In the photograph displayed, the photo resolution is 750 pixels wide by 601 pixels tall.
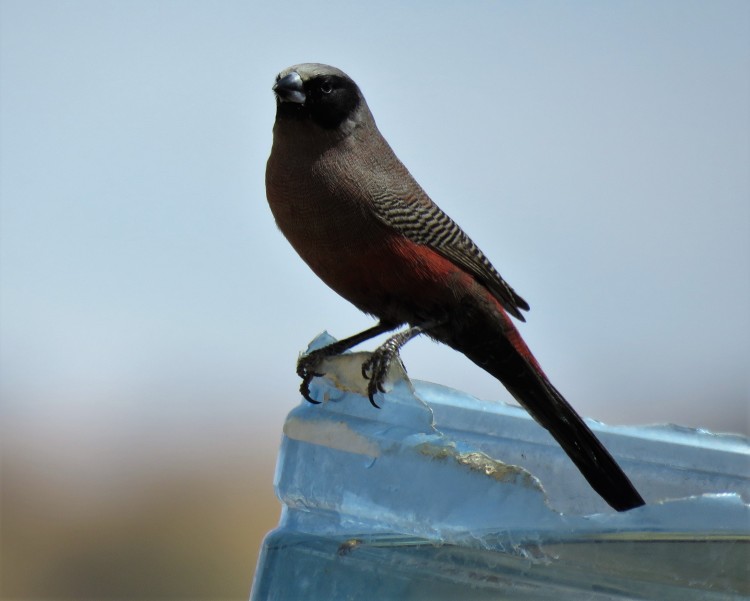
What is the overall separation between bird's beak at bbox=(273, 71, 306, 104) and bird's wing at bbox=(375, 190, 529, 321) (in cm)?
52

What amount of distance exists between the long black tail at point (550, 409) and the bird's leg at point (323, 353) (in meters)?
0.31

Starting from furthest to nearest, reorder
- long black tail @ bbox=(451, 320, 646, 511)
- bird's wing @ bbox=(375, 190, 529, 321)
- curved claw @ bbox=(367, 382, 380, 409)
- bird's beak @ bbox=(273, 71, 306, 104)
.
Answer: bird's beak @ bbox=(273, 71, 306, 104) → bird's wing @ bbox=(375, 190, 529, 321) → long black tail @ bbox=(451, 320, 646, 511) → curved claw @ bbox=(367, 382, 380, 409)

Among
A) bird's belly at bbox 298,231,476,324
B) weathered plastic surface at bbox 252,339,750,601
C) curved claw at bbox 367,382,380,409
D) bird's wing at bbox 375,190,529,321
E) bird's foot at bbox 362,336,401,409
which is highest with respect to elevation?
bird's wing at bbox 375,190,529,321

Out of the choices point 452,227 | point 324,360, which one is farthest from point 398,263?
point 324,360

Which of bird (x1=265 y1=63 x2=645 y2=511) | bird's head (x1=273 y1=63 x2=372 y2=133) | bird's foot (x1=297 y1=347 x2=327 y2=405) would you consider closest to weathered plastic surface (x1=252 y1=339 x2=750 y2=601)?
bird's foot (x1=297 y1=347 x2=327 y2=405)

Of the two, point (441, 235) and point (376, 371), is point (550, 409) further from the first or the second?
point (376, 371)

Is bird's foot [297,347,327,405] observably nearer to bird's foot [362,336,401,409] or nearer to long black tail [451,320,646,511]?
bird's foot [362,336,401,409]

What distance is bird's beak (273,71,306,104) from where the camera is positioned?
400cm

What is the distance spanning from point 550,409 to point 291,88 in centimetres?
154

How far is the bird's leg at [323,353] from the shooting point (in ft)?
10.2

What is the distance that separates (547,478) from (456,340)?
956mm

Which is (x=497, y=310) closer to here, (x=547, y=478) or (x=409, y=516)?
(x=547, y=478)

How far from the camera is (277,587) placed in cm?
216

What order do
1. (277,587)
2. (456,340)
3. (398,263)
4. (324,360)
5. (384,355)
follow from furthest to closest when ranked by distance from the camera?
(456,340), (398,263), (384,355), (324,360), (277,587)
